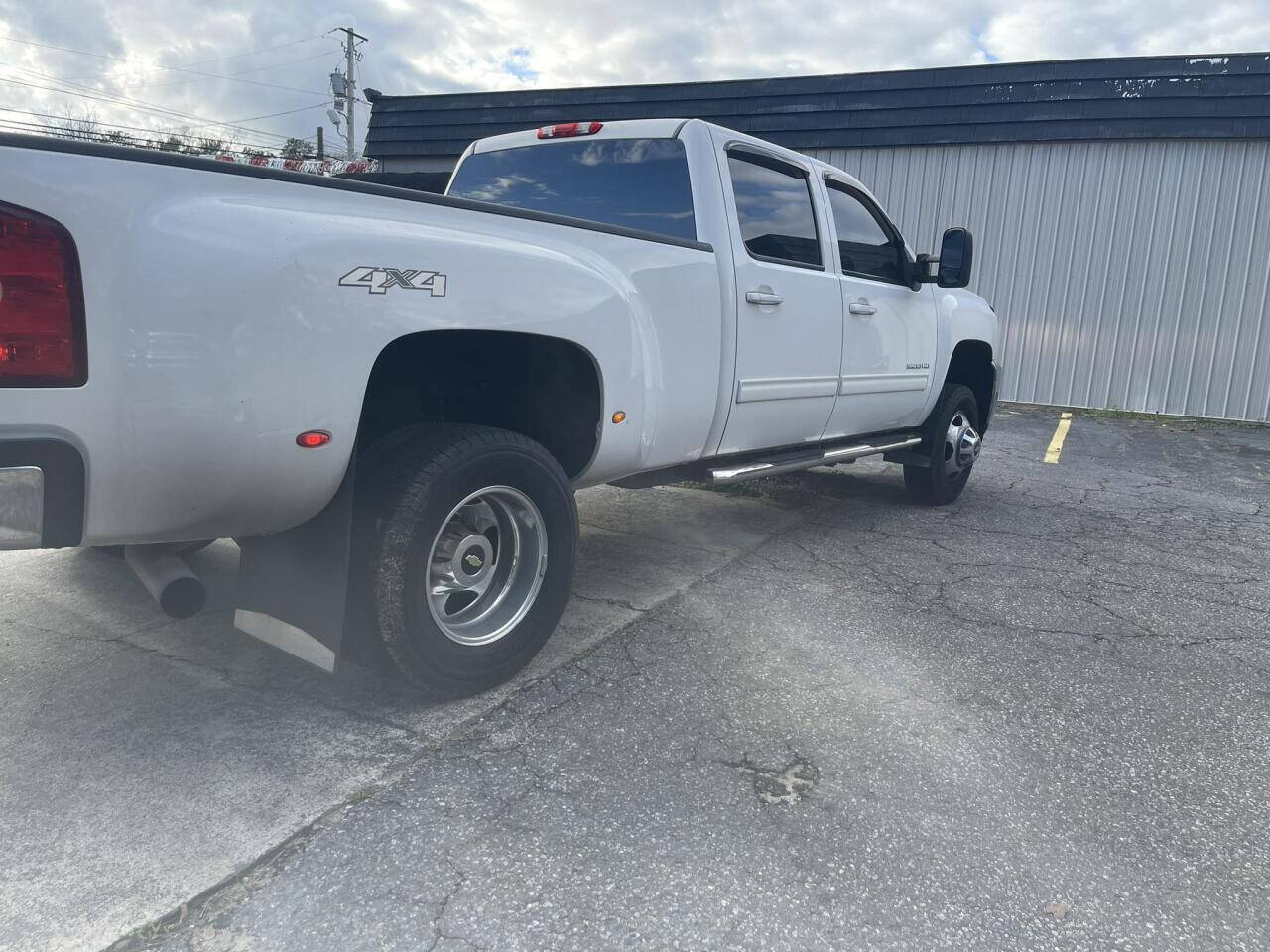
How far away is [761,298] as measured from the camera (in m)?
4.26

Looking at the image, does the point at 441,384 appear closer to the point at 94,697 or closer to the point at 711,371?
the point at 711,371

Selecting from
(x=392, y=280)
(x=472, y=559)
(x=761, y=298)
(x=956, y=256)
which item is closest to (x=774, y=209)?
(x=761, y=298)

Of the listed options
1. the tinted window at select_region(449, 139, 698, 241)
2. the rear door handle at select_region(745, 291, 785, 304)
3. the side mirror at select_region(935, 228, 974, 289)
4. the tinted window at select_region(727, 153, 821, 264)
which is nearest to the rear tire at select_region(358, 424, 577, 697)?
the rear door handle at select_region(745, 291, 785, 304)

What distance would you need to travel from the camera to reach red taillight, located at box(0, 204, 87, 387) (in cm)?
204

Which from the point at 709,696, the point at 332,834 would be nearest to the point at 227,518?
the point at 332,834

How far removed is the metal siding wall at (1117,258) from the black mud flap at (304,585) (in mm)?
11942

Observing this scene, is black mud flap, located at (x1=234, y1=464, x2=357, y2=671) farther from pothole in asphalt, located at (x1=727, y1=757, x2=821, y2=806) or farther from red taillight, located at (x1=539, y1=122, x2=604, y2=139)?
red taillight, located at (x1=539, y1=122, x2=604, y2=139)

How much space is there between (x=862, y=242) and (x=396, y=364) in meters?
3.26

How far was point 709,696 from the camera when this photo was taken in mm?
3359

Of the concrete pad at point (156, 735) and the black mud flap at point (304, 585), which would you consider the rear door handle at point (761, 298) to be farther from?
the black mud flap at point (304, 585)

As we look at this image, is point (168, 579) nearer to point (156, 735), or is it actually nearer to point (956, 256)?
point (156, 735)

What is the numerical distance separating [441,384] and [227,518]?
0.97 metres

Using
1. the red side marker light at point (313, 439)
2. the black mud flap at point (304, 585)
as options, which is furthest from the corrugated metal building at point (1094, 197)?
the red side marker light at point (313, 439)

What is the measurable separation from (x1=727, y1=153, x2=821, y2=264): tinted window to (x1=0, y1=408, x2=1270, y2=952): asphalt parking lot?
5.21 feet
